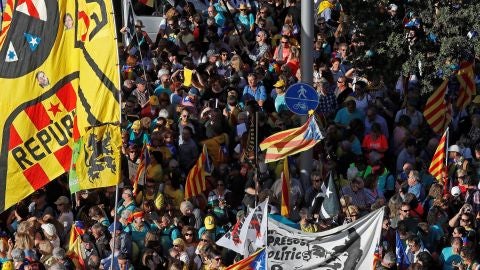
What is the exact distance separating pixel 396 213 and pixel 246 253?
2532mm

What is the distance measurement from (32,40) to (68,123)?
34.7 inches

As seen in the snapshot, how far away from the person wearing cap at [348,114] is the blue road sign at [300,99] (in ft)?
8.01

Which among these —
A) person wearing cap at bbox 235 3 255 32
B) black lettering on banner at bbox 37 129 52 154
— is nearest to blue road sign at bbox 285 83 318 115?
black lettering on banner at bbox 37 129 52 154

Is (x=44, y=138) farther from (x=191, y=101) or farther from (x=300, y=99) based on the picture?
(x=191, y=101)

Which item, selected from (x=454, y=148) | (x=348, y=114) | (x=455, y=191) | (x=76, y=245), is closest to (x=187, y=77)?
(x=348, y=114)

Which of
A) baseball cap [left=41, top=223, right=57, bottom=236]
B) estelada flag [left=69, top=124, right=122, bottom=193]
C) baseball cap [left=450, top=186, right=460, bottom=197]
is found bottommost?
baseball cap [left=450, top=186, right=460, bottom=197]

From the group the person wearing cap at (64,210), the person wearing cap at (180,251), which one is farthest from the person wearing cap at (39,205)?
the person wearing cap at (180,251)

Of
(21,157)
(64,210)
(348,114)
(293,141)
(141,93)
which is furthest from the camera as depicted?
(141,93)

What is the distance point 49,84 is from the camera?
16.3 meters

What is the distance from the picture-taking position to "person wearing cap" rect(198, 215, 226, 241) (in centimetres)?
2126

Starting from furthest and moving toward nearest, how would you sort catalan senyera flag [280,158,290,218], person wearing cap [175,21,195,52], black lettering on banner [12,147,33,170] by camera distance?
person wearing cap [175,21,195,52], catalan senyera flag [280,158,290,218], black lettering on banner [12,147,33,170]

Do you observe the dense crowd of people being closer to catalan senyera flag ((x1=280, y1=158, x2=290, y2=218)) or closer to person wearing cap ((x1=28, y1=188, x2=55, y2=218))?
person wearing cap ((x1=28, y1=188, x2=55, y2=218))

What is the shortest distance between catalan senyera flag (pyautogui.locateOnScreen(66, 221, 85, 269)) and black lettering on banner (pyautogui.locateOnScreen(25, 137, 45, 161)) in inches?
188

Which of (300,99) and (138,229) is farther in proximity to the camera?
(300,99)
